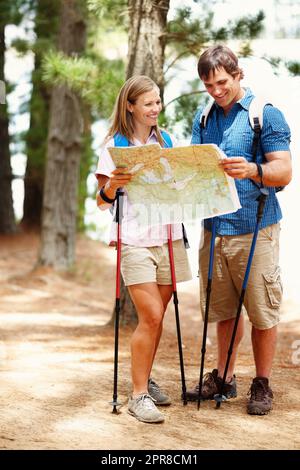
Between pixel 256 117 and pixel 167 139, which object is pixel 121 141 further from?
pixel 256 117

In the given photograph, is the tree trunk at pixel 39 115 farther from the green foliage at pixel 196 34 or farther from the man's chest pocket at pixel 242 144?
the man's chest pocket at pixel 242 144

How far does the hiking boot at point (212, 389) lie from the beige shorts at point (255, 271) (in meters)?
0.43

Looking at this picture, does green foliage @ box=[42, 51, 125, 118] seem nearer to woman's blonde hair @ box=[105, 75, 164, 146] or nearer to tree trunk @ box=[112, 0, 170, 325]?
tree trunk @ box=[112, 0, 170, 325]

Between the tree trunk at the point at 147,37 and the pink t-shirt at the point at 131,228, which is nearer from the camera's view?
the pink t-shirt at the point at 131,228

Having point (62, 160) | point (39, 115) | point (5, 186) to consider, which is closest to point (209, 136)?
point (62, 160)

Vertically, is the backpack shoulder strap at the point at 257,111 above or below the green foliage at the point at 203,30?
below

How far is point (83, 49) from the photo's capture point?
1024 centimetres

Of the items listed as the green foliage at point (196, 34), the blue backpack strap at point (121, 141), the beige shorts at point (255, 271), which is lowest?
the beige shorts at point (255, 271)

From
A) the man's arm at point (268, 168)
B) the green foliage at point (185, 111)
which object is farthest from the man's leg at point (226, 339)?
the green foliage at point (185, 111)

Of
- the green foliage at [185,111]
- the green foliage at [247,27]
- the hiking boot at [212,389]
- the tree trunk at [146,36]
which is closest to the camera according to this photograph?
the hiking boot at [212,389]

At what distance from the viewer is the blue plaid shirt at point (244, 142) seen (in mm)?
3533

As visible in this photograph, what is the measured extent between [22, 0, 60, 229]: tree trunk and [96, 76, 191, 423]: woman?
A: 26.4 feet

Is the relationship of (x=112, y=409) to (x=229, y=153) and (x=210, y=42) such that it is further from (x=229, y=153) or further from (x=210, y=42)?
(x=210, y=42)

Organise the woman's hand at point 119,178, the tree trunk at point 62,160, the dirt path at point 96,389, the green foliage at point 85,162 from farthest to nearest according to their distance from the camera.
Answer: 1. the green foliage at point 85,162
2. the tree trunk at point 62,160
3. the woman's hand at point 119,178
4. the dirt path at point 96,389
